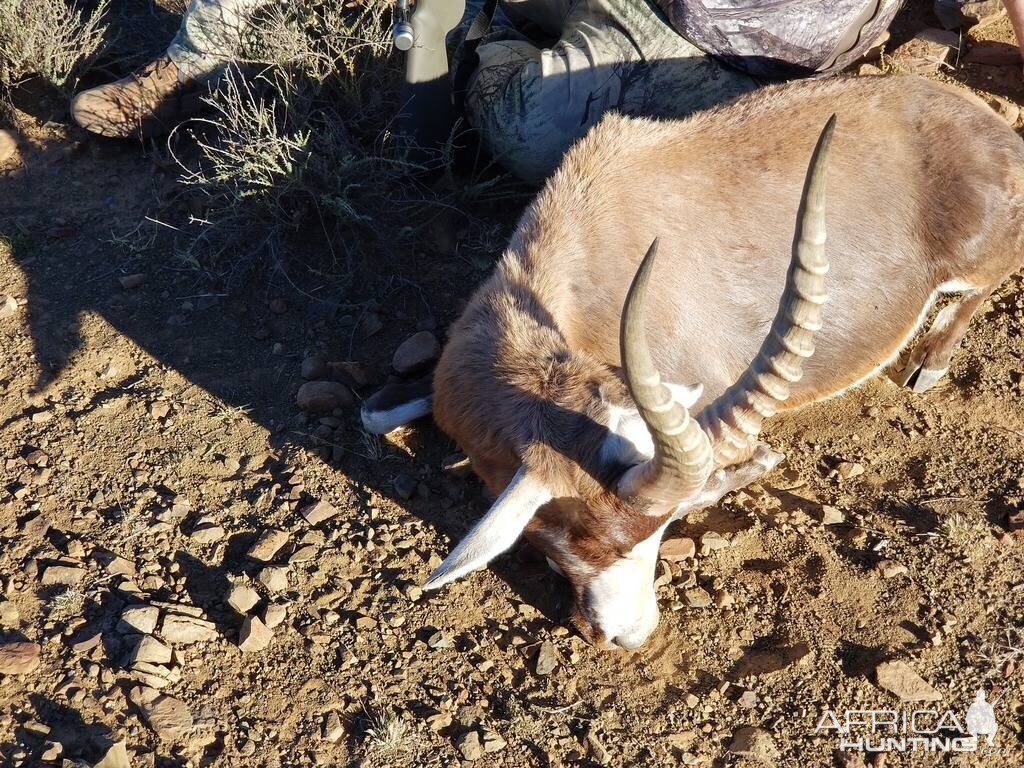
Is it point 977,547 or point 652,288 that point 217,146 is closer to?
point 652,288

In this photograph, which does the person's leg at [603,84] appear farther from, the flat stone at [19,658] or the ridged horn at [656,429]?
the flat stone at [19,658]

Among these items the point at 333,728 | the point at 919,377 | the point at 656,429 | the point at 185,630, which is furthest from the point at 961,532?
the point at 185,630

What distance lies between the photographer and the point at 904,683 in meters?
3.58

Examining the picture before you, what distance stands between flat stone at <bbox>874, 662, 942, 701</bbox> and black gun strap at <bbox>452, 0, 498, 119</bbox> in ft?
12.4

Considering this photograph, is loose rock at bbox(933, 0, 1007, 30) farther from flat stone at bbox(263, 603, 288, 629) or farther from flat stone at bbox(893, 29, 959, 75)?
flat stone at bbox(263, 603, 288, 629)

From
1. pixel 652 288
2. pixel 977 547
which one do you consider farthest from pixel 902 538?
pixel 652 288

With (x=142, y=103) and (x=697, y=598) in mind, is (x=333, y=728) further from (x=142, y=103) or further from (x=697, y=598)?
(x=142, y=103)

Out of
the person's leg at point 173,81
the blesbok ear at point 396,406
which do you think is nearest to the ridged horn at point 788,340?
the blesbok ear at point 396,406

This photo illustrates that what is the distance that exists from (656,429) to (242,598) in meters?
1.90

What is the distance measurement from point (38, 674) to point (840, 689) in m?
2.99

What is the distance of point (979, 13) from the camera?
595cm

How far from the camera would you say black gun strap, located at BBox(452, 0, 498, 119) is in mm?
5699

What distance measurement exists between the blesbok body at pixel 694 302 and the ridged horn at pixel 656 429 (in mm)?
11

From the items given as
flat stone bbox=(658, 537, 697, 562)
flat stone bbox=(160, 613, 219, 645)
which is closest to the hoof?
flat stone bbox=(658, 537, 697, 562)
